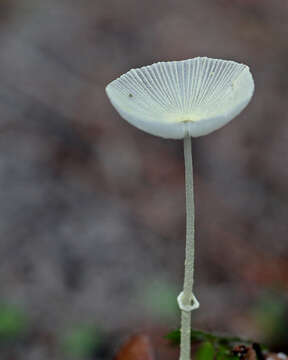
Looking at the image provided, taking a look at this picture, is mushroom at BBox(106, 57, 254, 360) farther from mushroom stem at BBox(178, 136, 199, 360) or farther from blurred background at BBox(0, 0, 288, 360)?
blurred background at BBox(0, 0, 288, 360)

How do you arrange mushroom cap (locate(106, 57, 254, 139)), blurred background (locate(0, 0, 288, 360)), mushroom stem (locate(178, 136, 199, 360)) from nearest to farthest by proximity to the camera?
mushroom cap (locate(106, 57, 254, 139))
mushroom stem (locate(178, 136, 199, 360))
blurred background (locate(0, 0, 288, 360))

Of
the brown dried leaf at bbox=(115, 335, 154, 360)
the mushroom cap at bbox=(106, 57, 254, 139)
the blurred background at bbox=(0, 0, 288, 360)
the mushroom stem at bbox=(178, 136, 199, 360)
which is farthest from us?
the blurred background at bbox=(0, 0, 288, 360)

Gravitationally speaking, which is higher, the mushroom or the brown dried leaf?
the mushroom

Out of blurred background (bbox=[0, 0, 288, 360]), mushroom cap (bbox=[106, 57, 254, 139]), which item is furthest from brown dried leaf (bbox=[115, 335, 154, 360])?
mushroom cap (bbox=[106, 57, 254, 139])

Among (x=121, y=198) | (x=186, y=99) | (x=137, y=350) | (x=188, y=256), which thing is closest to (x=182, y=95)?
(x=186, y=99)

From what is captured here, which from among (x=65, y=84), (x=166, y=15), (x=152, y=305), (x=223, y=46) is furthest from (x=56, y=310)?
(x=166, y=15)

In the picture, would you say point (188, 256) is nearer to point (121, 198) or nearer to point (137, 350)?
point (137, 350)
